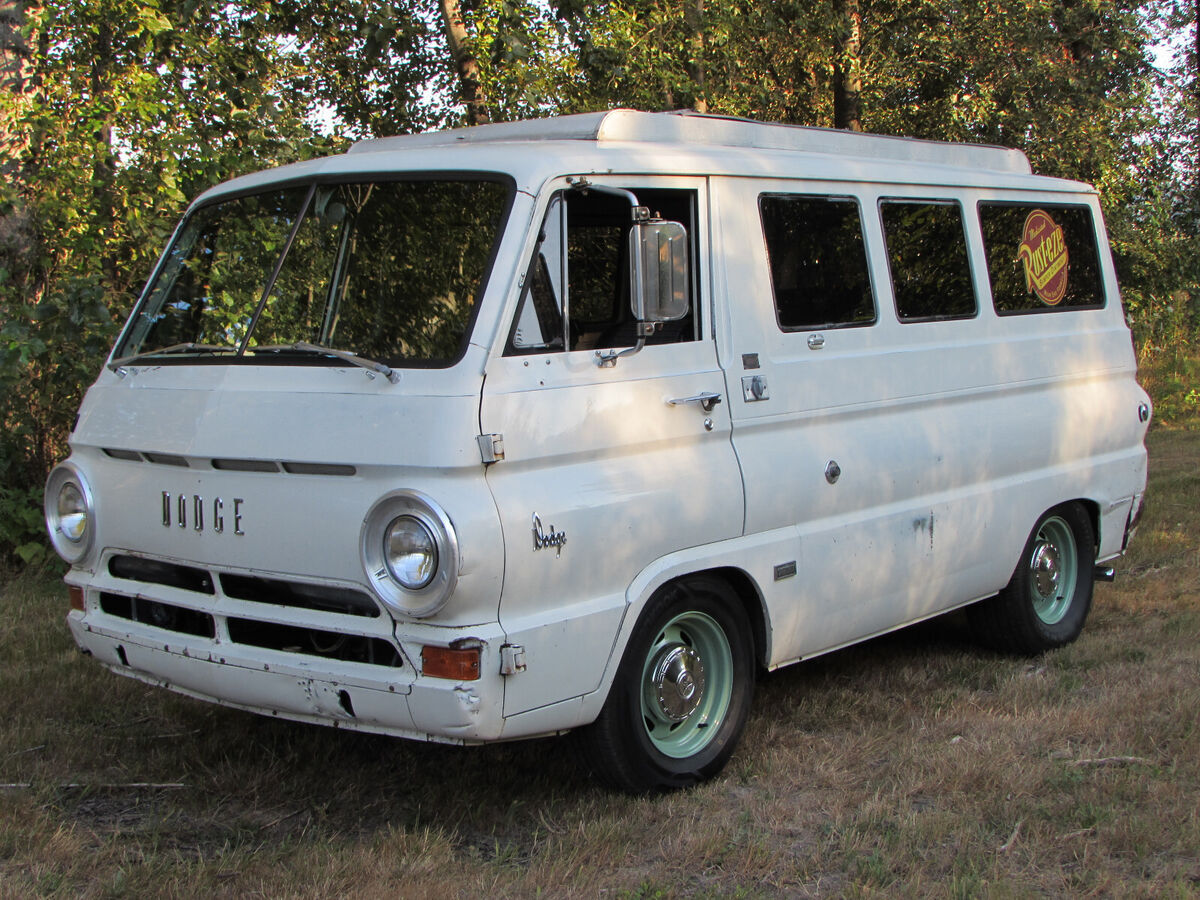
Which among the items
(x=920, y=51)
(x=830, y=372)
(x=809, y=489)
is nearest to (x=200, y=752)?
(x=809, y=489)

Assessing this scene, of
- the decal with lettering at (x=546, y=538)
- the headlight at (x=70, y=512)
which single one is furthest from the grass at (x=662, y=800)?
the decal with lettering at (x=546, y=538)

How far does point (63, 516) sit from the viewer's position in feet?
15.3

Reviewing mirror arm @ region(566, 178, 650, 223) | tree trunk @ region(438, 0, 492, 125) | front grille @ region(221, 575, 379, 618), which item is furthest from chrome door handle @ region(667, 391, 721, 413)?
tree trunk @ region(438, 0, 492, 125)

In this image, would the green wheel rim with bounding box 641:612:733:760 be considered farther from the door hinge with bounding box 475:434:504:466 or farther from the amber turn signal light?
the door hinge with bounding box 475:434:504:466

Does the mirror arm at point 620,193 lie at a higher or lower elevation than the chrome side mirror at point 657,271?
higher

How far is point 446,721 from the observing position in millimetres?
3795

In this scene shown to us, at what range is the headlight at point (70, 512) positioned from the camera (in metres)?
4.54

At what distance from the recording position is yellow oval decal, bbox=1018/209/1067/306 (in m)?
6.32

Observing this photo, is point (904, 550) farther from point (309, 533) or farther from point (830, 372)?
point (309, 533)

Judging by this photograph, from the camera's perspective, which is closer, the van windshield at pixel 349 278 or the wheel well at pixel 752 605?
the van windshield at pixel 349 278

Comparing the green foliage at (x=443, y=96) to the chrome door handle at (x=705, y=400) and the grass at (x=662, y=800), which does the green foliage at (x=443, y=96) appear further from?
the chrome door handle at (x=705, y=400)

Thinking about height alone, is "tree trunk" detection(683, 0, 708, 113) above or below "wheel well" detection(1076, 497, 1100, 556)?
above

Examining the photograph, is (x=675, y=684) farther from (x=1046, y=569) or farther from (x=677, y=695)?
(x=1046, y=569)

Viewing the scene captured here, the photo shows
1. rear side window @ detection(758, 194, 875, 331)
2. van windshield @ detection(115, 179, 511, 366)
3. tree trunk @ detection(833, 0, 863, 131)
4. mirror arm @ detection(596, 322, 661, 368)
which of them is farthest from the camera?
tree trunk @ detection(833, 0, 863, 131)
